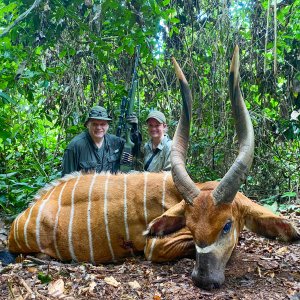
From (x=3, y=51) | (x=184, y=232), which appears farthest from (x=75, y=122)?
(x=184, y=232)

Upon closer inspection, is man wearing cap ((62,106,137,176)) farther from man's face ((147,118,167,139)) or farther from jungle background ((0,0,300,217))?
jungle background ((0,0,300,217))

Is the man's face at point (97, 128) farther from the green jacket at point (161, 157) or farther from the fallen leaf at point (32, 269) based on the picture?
the fallen leaf at point (32, 269)

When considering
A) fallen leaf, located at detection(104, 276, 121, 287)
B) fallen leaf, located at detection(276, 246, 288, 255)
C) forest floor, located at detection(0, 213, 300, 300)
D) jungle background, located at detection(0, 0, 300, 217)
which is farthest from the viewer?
jungle background, located at detection(0, 0, 300, 217)

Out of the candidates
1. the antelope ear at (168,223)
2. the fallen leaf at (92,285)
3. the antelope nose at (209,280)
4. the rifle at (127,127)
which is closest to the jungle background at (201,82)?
the rifle at (127,127)

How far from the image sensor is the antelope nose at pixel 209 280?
3146mm

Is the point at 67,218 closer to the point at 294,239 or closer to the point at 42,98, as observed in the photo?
the point at 294,239

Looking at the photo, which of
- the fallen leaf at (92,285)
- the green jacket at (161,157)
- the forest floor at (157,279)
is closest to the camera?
the forest floor at (157,279)

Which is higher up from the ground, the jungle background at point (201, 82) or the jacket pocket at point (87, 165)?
the jungle background at point (201, 82)

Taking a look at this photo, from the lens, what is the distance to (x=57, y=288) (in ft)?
10.9

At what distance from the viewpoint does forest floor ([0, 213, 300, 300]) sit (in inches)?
123

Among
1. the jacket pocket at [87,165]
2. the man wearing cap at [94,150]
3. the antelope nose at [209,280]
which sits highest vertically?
the man wearing cap at [94,150]

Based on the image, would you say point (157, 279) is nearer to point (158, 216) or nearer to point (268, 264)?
point (158, 216)

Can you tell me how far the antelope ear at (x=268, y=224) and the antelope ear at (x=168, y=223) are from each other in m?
0.55

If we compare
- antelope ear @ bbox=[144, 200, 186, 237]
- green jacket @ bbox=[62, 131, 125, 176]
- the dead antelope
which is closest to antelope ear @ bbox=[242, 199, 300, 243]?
the dead antelope
